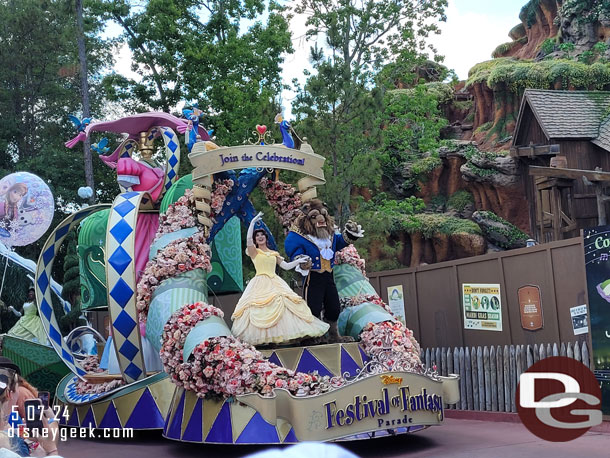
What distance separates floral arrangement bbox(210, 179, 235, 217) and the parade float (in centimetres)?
1

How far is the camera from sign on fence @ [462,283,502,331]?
1216 centimetres

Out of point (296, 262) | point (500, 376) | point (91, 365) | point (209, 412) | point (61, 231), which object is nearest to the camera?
point (209, 412)

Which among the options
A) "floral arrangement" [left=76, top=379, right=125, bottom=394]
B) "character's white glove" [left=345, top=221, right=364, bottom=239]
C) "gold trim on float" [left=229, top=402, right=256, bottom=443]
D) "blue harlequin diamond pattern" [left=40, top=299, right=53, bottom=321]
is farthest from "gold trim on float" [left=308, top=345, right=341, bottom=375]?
"blue harlequin diamond pattern" [left=40, top=299, right=53, bottom=321]

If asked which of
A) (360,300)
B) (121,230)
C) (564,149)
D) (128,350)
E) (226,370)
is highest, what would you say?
(564,149)

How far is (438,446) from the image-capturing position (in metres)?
9.27

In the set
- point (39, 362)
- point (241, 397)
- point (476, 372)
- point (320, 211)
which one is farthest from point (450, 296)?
point (39, 362)

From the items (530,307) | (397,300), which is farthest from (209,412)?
(397,300)

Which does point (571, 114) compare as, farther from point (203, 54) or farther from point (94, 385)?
point (94, 385)

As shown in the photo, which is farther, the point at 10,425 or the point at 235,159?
the point at 235,159

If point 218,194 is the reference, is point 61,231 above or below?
below

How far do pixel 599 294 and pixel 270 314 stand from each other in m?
3.95

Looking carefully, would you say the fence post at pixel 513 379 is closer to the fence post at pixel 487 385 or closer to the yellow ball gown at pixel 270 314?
the fence post at pixel 487 385

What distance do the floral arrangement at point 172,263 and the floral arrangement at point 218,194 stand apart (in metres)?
0.44

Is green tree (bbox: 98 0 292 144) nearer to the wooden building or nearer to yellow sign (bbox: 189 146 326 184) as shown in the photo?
the wooden building
